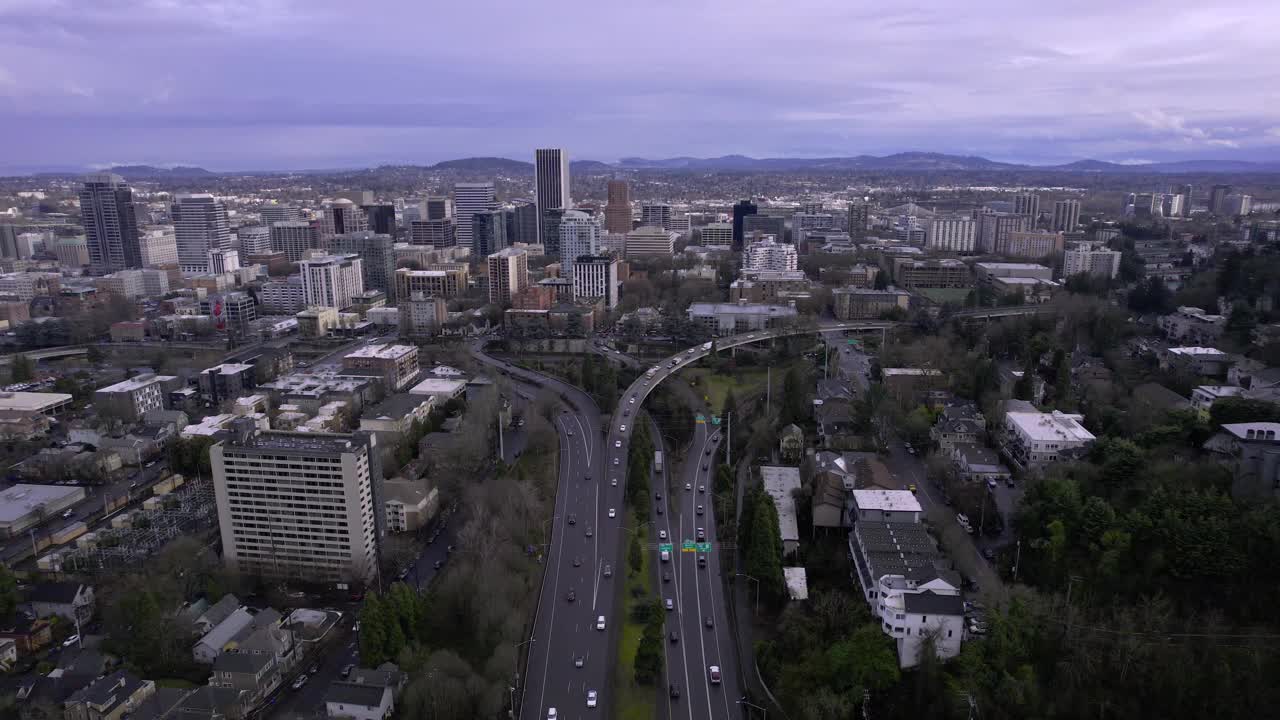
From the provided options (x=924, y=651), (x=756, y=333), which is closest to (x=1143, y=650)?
(x=924, y=651)

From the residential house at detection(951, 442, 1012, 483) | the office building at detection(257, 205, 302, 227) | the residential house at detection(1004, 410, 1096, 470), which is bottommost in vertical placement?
the residential house at detection(951, 442, 1012, 483)

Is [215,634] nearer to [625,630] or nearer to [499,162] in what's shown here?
[625,630]

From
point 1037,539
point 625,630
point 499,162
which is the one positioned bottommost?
point 625,630

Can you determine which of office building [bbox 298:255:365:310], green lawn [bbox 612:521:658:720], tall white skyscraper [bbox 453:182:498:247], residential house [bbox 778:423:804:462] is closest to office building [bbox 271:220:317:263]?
tall white skyscraper [bbox 453:182:498:247]

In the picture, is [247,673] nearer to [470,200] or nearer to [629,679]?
[629,679]

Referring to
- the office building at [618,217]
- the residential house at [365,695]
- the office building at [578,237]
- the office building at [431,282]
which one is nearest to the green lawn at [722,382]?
the residential house at [365,695]

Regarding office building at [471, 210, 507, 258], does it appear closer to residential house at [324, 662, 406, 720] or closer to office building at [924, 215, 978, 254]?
office building at [924, 215, 978, 254]
